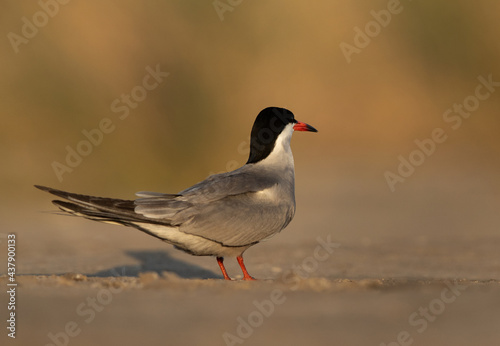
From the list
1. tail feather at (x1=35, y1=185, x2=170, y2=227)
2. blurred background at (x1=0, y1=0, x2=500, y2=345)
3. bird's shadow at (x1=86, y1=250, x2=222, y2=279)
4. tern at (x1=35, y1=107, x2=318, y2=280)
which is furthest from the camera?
blurred background at (x1=0, y1=0, x2=500, y2=345)

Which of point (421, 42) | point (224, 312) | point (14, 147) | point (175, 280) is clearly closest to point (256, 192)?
point (175, 280)

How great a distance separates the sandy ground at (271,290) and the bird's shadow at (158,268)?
1 cm

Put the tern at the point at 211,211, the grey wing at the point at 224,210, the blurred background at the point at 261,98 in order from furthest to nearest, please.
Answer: the blurred background at the point at 261,98 → the grey wing at the point at 224,210 → the tern at the point at 211,211

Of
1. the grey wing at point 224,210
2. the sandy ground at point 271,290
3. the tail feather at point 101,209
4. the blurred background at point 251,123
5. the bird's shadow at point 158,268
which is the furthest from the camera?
the blurred background at point 251,123

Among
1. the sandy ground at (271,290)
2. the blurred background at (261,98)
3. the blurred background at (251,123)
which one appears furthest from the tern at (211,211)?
the blurred background at (261,98)

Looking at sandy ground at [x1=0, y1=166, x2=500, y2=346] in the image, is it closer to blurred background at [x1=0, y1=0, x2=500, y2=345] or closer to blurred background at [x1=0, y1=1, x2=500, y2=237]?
blurred background at [x1=0, y1=0, x2=500, y2=345]

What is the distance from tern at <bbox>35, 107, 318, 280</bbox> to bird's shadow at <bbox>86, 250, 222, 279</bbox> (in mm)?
1055

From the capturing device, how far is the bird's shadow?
7.01 meters

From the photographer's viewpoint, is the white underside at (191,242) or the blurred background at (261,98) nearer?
the white underside at (191,242)

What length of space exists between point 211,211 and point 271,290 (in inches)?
42.2

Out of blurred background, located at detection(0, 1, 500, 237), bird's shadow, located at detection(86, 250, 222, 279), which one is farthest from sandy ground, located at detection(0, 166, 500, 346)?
blurred background, located at detection(0, 1, 500, 237)

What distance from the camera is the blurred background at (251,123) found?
7176 mm

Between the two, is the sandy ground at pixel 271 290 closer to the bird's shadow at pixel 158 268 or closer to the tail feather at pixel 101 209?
the bird's shadow at pixel 158 268

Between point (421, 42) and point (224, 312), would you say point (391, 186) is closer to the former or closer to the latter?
point (421, 42)
